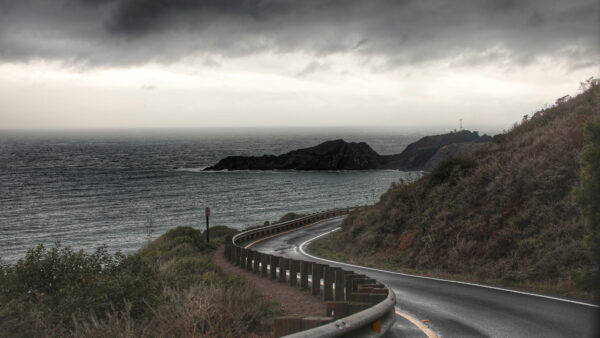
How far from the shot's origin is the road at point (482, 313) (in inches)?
260

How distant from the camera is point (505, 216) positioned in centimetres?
1445

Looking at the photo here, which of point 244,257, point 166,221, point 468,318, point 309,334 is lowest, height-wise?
point 166,221

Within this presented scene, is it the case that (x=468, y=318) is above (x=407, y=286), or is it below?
above

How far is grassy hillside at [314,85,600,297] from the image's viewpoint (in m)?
11.7

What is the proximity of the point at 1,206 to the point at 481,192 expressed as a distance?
6980cm

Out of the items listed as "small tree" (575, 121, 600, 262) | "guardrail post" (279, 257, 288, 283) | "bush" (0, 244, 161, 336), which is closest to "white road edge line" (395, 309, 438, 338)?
"bush" (0, 244, 161, 336)

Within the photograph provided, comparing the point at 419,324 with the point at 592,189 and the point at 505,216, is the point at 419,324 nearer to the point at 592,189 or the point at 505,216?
the point at 592,189

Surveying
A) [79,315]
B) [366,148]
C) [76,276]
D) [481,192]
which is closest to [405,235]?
[481,192]

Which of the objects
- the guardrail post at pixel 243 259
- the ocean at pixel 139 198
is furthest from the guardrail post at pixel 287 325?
the ocean at pixel 139 198

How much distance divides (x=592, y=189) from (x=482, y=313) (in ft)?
11.2

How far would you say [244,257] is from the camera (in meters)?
18.0

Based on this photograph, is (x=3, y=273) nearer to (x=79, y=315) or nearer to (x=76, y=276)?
(x=76, y=276)

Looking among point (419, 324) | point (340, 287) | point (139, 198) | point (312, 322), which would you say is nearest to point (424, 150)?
point (139, 198)

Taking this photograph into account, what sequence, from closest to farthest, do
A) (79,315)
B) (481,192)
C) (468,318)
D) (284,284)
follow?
(79,315) < (468,318) < (284,284) < (481,192)
